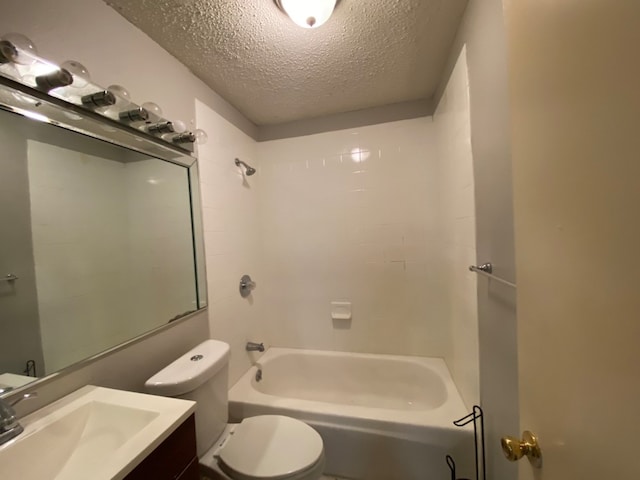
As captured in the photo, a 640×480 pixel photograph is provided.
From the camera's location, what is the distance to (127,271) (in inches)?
47.9

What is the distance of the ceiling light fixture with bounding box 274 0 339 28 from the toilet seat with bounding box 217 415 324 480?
1890mm

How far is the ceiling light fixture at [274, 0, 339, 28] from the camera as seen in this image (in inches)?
41.4

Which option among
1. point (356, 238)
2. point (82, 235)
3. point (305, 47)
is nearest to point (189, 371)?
point (82, 235)

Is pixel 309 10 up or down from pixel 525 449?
up

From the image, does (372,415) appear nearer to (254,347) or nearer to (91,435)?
(254,347)

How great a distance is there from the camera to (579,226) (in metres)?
0.38

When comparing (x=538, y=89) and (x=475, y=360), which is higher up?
(x=538, y=89)

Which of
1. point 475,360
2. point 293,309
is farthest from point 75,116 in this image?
point 475,360

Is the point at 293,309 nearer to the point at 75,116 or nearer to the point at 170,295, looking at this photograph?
the point at 170,295

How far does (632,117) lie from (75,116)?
1.46m

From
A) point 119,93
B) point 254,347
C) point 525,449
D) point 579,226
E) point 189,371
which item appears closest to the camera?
point 579,226

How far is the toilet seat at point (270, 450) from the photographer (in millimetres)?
1079

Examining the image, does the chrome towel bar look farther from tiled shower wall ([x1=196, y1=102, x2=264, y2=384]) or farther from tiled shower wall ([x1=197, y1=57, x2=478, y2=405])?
tiled shower wall ([x1=196, y1=102, x2=264, y2=384])

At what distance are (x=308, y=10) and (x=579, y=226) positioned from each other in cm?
124
